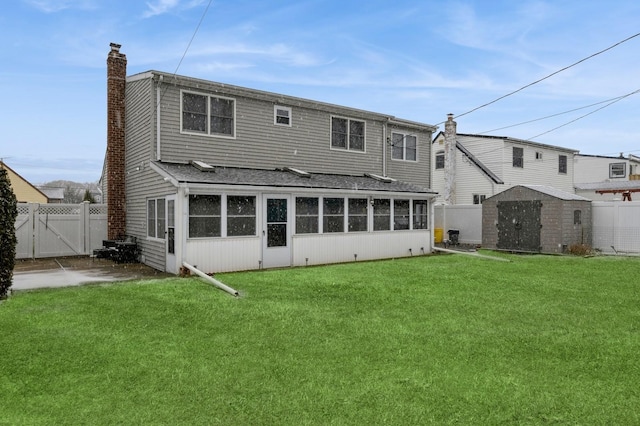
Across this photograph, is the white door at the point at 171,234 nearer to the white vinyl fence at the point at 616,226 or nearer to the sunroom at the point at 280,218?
the sunroom at the point at 280,218

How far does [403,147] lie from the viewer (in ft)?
71.2

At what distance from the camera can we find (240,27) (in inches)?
490

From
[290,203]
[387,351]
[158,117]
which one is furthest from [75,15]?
[387,351]

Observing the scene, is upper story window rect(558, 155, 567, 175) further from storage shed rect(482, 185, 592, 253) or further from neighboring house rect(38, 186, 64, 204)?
neighboring house rect(38, 186, 64, 204)

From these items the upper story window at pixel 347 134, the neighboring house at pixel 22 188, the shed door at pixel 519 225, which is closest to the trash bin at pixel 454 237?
the shed door at pixel 519 225

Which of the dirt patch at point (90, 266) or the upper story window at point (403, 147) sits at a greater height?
the upper story window at point (403, 147)

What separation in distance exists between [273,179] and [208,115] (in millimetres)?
3404

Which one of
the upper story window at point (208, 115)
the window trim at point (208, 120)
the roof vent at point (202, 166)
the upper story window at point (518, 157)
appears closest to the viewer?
the roof vent at point (202, 166)

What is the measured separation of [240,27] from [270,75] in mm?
9140

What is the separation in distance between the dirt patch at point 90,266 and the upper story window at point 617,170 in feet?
132

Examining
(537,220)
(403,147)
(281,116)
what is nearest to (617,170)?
(537,220)

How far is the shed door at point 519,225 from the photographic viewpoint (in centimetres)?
1914

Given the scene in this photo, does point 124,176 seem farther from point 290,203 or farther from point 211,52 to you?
point 290,203

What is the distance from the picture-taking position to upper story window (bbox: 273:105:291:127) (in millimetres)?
17172
